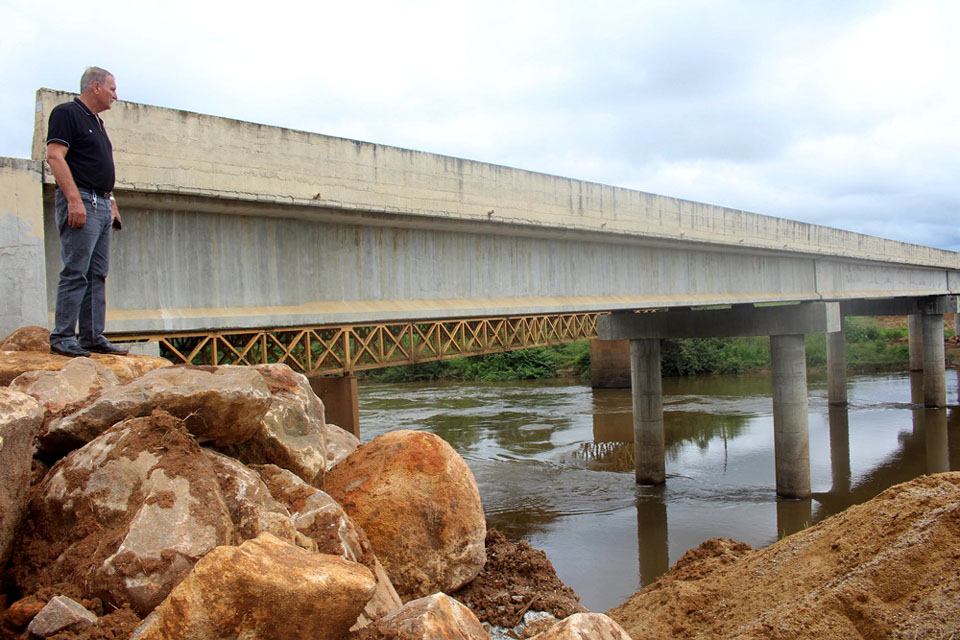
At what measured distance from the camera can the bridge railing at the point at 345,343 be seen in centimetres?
864

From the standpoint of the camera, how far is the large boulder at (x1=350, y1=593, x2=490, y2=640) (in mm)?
3285

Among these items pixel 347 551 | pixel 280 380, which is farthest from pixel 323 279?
pixel 347 551

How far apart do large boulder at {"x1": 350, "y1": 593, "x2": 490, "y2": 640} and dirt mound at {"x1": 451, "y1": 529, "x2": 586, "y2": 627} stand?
1521 millimetres

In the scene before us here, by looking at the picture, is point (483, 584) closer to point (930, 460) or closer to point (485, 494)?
point (485, 494)

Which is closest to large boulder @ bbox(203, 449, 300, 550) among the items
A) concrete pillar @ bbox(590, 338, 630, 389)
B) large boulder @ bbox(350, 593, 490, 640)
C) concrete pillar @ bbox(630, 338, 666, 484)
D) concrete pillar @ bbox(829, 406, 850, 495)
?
large boulder @ bbox(350, 593, 490, 640)

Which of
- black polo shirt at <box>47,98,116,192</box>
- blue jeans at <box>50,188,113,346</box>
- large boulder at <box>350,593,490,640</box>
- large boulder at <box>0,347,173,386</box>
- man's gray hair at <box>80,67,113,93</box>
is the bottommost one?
large boulder at <box>350,593,490,640</box>

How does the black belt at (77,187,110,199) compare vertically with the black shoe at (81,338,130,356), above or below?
above

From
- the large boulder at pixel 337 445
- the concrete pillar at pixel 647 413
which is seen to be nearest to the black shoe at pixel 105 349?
the large boulder at pixel 337 445

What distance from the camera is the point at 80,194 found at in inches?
235

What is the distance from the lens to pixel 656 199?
51.0 feet

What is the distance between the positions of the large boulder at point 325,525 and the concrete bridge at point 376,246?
11.7ft

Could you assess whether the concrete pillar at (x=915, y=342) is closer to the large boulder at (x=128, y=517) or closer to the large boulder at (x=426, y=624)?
the large boulder at (x=426, y=624)

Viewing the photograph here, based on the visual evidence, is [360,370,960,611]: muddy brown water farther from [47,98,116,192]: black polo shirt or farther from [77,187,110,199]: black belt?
[47,98,116,192]: black polo shirt

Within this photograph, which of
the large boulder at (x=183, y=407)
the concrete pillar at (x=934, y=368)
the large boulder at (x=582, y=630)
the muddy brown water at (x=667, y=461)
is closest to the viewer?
the large boulder at (x=582, y=630)
